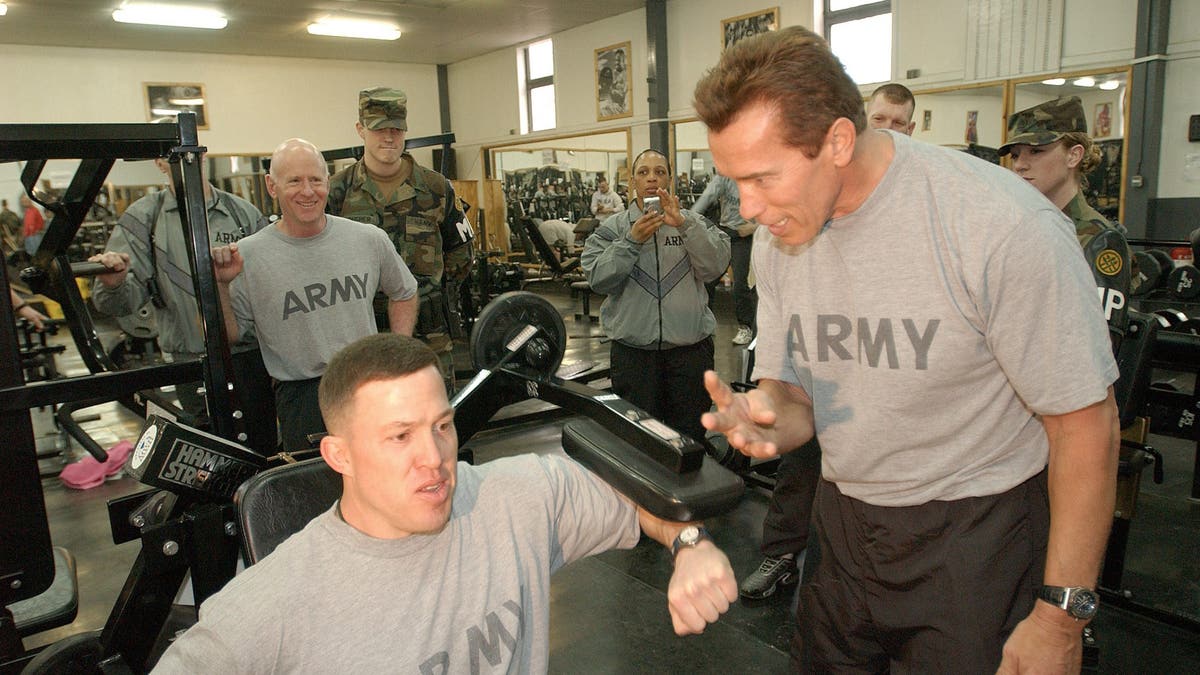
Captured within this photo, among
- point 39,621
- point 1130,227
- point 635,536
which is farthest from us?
point 1130,227

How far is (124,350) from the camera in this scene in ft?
19.3

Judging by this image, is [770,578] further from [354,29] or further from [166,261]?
[354,29]

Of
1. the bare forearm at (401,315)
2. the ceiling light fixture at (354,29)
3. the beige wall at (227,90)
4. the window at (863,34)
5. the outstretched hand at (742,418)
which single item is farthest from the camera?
the beige wall at (227,90)

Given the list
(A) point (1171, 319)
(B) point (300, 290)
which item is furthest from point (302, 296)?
(A) point (1171, 319)

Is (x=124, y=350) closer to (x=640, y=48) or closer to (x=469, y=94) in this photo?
(x=640, y=48)

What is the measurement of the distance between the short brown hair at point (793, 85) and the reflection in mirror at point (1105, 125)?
6.56m

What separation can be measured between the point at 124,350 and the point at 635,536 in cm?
576

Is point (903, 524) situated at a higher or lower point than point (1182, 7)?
lower

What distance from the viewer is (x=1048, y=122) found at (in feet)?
8.83

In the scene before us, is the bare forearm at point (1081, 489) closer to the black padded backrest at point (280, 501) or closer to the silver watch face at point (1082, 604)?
the silver watch face at point (1082, 604)

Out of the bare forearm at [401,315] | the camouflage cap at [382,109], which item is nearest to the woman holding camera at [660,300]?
the bare forearm at [401,315]

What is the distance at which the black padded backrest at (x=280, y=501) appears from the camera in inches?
57.9

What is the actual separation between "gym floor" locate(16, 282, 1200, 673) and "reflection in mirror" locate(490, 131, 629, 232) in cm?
919

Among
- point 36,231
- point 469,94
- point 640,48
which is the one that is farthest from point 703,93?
point 469,94
